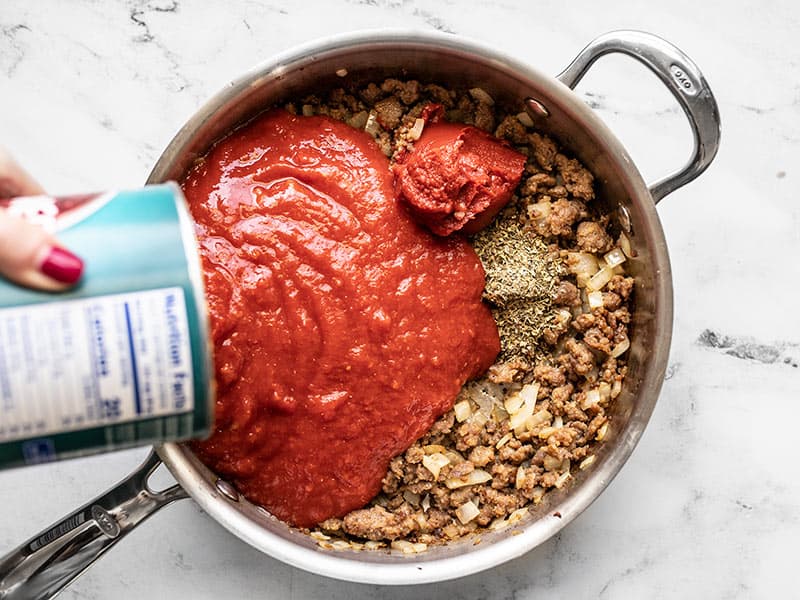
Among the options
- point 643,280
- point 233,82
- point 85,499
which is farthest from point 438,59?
point 85,499

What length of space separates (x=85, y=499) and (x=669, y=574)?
4.45ft

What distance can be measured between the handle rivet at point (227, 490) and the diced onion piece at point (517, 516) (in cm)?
60

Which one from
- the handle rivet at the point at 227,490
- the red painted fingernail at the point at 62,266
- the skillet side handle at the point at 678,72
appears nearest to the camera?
the red painted fingernail at the point at 62,266

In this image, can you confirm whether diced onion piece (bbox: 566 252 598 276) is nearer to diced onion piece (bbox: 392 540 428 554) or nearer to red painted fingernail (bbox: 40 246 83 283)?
diced onion piece (bbox: 392 540 428 554)

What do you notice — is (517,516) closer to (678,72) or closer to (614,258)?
(614,258)

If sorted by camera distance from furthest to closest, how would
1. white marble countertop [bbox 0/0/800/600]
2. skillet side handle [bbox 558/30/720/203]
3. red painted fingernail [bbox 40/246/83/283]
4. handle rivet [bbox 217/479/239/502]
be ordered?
white marble countertop [bbox 0/0/800/600] < handle rivet [bbox 217/479/239/502] < skillet side handle [bbox 558/30/720/203] < red painted fingernail [bbox 40/246/83/283]

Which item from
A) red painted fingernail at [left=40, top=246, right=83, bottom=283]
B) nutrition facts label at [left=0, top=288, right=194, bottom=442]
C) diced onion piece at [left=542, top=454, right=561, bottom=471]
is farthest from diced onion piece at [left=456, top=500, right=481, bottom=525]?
red painted fingernail at [left=40, top=246, right=83, bottom=283]

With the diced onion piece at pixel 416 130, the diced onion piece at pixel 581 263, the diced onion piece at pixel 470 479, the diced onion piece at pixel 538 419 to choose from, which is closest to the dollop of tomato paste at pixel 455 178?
the diced onion piece at pixel 416 130

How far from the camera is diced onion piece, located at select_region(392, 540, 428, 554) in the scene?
2.01 meters

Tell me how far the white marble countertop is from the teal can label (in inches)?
34.1

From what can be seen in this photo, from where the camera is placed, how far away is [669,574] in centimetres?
216

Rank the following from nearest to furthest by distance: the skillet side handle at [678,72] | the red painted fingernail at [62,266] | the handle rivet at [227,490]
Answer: the red painted fingernail at [62,266] < the skillet side handle at [678,72] < the handle rivet at [227,490]

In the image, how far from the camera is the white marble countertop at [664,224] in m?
2.10

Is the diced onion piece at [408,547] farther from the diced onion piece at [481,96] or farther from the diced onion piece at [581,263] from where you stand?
the diced onion piece at [481,96]
